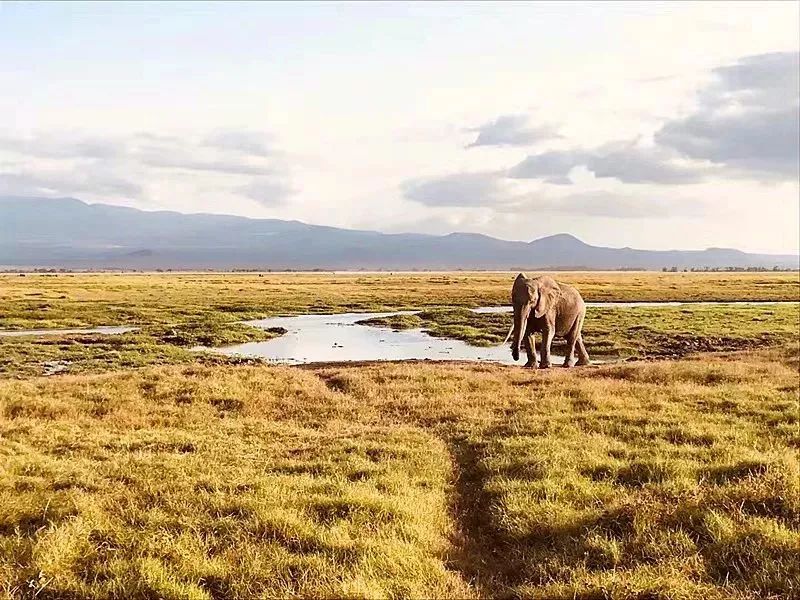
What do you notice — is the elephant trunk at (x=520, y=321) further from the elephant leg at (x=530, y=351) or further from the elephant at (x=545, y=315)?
the elephant leg at (x=530, y=351)

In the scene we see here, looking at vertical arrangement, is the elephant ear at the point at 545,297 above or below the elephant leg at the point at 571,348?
above

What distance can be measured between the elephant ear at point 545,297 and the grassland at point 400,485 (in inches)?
222

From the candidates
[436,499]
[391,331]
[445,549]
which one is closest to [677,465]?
[436,499]

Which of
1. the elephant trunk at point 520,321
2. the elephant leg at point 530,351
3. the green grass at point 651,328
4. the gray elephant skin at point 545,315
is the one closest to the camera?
the elephant trunk at point 520,321

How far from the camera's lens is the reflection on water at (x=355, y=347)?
36.8 m

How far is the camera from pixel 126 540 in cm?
908

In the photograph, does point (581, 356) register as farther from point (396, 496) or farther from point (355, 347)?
point (396, 496)

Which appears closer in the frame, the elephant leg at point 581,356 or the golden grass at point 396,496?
the golden grass at point 396,496

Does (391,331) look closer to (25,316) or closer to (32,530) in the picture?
(25,316)

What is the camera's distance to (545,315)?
2973 cm

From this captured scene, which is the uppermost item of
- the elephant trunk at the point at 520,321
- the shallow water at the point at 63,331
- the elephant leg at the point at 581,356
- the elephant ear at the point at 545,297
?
the elephant ear at the point at 545,297

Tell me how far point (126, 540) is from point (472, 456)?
686 cm

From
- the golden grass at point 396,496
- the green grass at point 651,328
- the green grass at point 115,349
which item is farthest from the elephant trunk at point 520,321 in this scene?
the green grass at point 115,349

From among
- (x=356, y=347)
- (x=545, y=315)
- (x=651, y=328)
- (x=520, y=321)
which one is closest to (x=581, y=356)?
(x=545, y=315)
